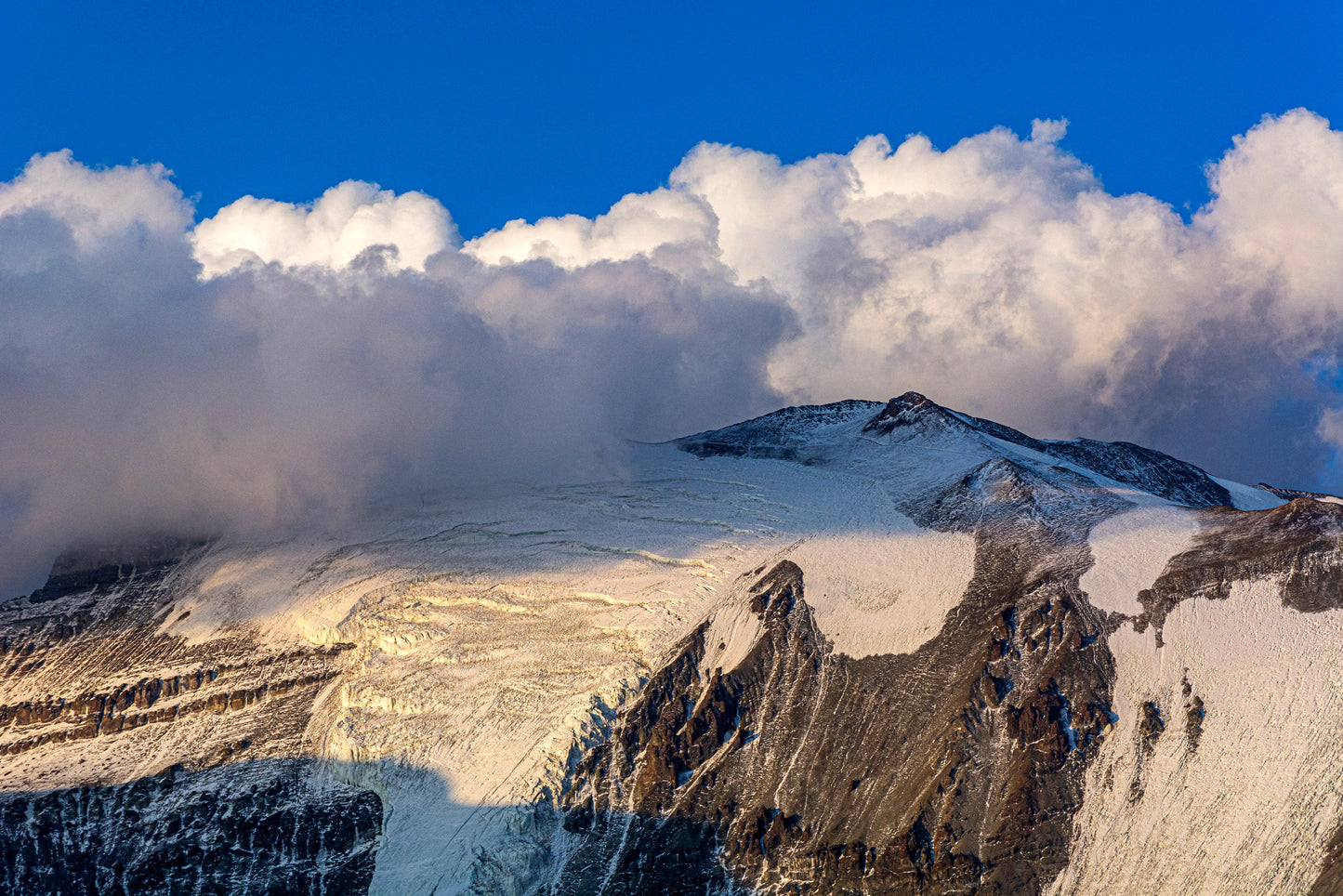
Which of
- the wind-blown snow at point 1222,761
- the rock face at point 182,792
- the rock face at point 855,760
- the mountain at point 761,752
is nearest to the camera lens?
the wind-blown snow at point 1222,761

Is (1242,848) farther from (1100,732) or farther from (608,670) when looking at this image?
(608,670)

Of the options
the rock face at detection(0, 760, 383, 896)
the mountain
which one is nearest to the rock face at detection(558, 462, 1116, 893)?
the mountain

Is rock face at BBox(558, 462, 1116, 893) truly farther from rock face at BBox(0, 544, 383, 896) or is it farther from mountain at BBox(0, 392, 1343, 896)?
rock face at BBox(0, 544, 383, 896)

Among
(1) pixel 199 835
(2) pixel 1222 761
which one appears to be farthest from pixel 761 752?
(1) pixel 199 835

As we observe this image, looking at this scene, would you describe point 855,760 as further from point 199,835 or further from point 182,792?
point 182,792

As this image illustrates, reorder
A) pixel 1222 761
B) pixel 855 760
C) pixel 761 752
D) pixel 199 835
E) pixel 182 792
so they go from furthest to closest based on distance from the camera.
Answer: pixel 182 792, pixel 761 752, pixel 855 760, pixel 199 835, pixel 1222 761

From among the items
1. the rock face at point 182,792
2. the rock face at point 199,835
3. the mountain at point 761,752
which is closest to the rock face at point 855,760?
the mountain at point 761,752

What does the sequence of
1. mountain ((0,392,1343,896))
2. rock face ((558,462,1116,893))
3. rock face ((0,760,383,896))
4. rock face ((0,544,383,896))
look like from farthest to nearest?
rock face ((0,544,383,896))
rock face ((0,760,383,896))
rock face ((558,462,1116,893))
mountain ((0,392,1343,896))

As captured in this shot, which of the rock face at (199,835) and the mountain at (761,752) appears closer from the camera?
the mountain at (761,752)

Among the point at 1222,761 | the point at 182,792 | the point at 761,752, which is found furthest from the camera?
the point at 182,792

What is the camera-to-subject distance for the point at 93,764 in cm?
18550

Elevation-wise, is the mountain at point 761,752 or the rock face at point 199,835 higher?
the mountain at point 761,752

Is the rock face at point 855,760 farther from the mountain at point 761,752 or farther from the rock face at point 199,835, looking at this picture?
the rock face at point 199,835

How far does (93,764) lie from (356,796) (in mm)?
40409
